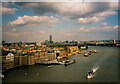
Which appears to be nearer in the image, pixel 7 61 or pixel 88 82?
pixel 88 82

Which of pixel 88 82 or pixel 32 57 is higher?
pixel 32 57

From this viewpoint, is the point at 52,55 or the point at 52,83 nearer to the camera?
the point at 52,83

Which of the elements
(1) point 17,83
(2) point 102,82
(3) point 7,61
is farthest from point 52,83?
(3) point 7,61

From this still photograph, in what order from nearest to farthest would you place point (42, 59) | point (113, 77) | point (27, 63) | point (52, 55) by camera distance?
point (113, 77) → point (27, 63) → point (42, 59) → point (52, 55)

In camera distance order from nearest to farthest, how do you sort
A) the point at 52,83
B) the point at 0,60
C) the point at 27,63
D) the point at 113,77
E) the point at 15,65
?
the point at 52,83
the point at 113,77
the point at 0,60
the point at 15,65
the point at 27,63

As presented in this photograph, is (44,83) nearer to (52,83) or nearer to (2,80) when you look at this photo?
(52,83)

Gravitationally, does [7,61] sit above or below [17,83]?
above

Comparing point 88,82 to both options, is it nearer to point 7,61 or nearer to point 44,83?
point 44,83

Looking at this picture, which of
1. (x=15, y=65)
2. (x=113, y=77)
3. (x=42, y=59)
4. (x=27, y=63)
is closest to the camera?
(x=113, y=77)

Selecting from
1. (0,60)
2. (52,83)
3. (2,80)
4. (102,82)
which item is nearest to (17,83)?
(2,80)
